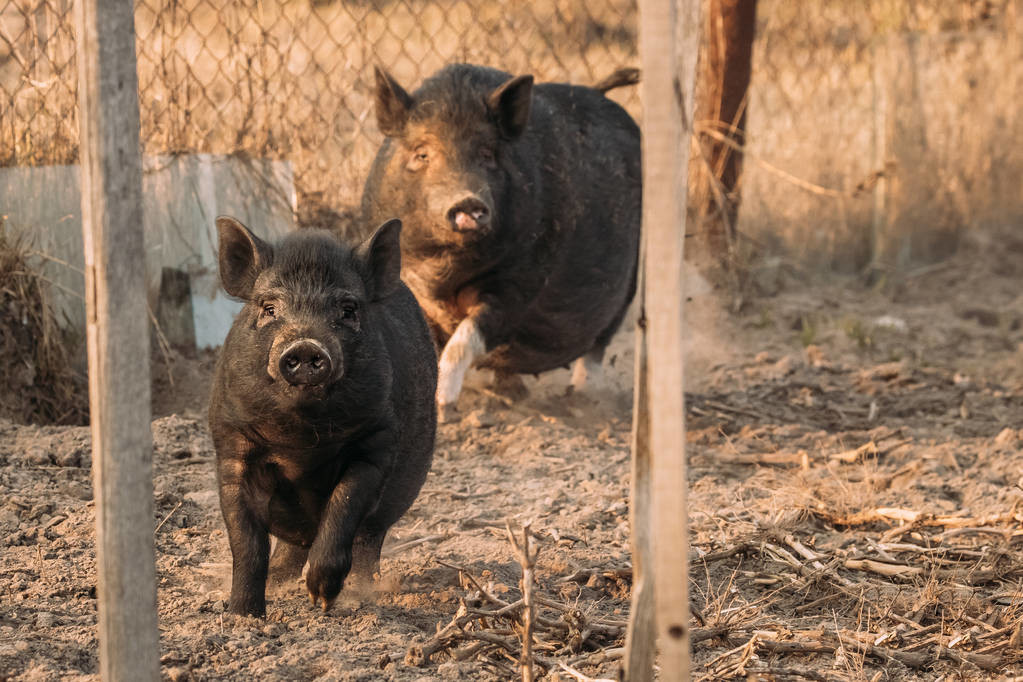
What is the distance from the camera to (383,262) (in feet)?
12.3

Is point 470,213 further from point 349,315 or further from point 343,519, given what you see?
point 343,519

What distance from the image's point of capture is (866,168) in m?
10.0

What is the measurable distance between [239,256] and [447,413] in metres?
2.57

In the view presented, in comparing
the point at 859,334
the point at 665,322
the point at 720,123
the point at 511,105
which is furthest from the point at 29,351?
the point at 859,334

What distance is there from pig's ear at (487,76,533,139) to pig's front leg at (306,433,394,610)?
102 inches

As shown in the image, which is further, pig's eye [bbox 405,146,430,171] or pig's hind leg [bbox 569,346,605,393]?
pig's hind leg [bbox 569,346,605,393]

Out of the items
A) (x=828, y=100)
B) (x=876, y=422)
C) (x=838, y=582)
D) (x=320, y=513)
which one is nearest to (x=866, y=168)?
(x=828, y=100)

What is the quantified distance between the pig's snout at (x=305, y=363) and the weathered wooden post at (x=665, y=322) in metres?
1.23

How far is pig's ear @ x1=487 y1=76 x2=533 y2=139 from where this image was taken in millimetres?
5777

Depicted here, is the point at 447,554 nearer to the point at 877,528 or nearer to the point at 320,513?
the point at 320,513

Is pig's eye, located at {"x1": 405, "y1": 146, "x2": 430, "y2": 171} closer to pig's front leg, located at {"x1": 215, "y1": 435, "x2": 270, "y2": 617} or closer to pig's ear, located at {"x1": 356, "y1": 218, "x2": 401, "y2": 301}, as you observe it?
pig's ear, located at {"x1": 356, "y1": 218, "x2": 401, "y2": 301}

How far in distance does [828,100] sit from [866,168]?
62 centimetres

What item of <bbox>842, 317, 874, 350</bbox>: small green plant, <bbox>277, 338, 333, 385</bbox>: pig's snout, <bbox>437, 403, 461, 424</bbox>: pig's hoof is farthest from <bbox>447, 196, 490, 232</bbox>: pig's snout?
<bbox>842, 317, 874, 350</bbox>: small green plant

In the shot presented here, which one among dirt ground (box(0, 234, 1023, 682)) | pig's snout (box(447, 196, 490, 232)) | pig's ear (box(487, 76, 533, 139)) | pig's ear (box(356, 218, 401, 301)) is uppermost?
pig's ear (box(487, 76, 533, 139))
